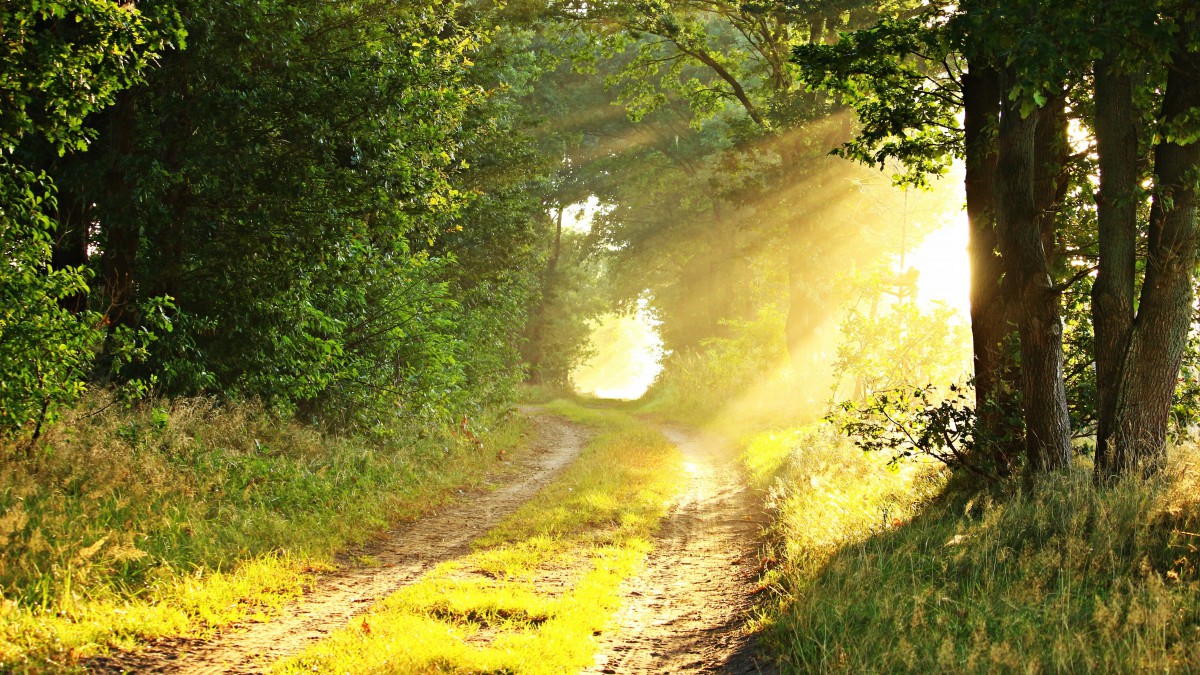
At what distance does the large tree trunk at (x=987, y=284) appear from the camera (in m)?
8.12

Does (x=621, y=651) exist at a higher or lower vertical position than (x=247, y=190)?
lower

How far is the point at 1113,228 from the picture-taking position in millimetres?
7129

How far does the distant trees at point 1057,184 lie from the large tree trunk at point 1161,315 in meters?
0.01

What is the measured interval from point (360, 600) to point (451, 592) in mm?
760

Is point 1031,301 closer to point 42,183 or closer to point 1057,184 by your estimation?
point 1057,184

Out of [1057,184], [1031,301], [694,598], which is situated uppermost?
[1057,184]

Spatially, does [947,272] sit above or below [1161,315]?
above

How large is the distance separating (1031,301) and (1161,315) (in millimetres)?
1062

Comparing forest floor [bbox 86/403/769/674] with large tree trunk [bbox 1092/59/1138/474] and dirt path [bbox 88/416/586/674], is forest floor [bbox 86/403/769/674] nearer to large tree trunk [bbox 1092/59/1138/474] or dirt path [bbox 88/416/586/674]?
dirt path [bbox 88/416/586/674]

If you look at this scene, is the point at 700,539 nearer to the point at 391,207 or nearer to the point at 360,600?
the point at 360,600

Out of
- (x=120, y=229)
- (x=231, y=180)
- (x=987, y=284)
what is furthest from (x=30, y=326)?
(x=987, y=284)

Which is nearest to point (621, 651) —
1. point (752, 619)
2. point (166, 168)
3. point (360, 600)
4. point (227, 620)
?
point (752, 619)

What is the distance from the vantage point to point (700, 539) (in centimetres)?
951

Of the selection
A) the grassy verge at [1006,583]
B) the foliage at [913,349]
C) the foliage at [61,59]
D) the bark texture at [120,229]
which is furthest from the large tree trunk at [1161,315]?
the bark texture at [120,229]
